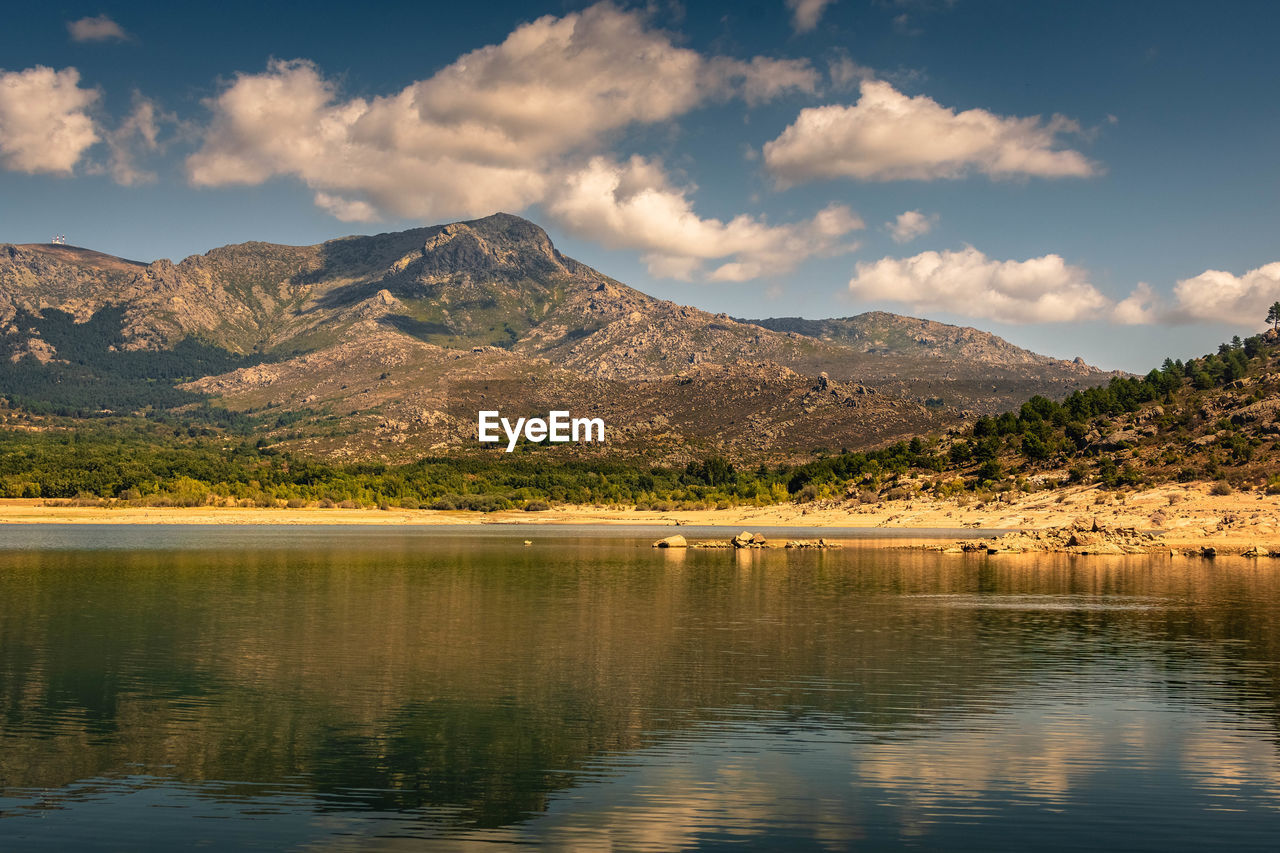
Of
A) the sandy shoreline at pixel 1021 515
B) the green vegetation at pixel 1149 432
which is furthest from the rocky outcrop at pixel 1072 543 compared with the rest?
the green vegetation at pixel 1149 432

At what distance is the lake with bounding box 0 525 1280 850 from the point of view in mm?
19578

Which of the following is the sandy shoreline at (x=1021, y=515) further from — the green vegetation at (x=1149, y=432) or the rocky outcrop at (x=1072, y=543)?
the green vegetation at (x=1149, y=432)

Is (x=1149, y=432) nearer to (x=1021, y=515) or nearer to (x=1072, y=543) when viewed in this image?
(x=1021, y=515)

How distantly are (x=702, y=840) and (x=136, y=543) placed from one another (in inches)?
4728

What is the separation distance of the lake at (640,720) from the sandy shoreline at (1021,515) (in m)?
47.6

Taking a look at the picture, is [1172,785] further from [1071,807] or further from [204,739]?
[204,739]

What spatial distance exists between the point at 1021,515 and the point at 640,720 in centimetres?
11974

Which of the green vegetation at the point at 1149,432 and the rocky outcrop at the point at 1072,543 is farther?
the green vegetation at the point at 1149,432

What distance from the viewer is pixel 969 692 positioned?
32.7 m

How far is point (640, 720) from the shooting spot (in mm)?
28547

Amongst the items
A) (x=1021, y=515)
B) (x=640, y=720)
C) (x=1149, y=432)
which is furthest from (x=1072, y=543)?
(x=640, y=720)

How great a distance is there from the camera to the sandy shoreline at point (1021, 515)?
104 m

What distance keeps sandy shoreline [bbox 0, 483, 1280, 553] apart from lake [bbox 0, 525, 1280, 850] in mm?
47566

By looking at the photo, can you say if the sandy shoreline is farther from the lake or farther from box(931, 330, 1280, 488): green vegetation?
the lake
